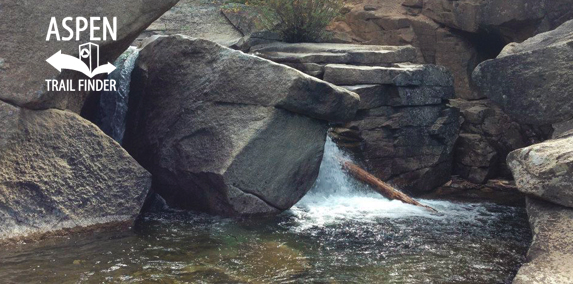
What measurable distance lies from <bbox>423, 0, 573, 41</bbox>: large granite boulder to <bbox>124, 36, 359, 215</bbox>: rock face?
5219mm

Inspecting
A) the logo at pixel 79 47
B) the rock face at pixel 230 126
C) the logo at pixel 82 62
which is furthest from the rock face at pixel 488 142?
the logo at pixel 79 47

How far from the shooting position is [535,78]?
8.42m

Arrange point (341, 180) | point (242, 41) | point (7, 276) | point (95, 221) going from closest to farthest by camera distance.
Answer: point (7, 276) → point (95, 221) → point (341, 180) → point (242, 41)

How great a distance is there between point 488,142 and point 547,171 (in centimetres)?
588

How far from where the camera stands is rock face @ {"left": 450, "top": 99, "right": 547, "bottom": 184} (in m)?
11.9

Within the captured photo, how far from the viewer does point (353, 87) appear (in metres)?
10.6

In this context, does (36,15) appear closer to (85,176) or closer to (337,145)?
(85,176)

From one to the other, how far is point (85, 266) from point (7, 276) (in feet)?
2.31

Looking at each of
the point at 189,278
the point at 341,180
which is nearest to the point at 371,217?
the point at 341,180

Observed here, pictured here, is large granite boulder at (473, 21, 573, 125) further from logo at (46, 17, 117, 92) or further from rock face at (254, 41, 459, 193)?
logo at (46, 17, 117, 92)

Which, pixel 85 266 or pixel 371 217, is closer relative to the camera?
pixel 85 266

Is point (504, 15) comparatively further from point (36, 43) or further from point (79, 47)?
point (36, 43)

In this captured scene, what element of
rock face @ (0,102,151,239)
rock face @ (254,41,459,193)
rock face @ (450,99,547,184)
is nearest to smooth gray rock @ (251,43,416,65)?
rock face @ (254,41,459,193)

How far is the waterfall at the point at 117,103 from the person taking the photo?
373 inches
